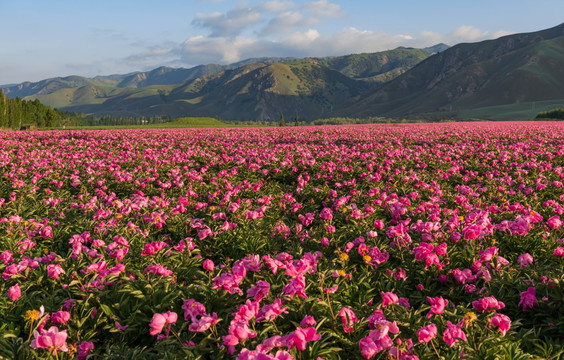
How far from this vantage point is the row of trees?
2202 inches

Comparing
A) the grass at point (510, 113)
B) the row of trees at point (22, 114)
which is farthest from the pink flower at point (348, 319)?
the grass at point (510, 113)

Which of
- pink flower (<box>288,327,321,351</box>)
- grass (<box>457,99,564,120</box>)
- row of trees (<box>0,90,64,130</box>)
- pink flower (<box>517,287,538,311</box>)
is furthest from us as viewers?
grass (<box>457,99,564,120</box>)

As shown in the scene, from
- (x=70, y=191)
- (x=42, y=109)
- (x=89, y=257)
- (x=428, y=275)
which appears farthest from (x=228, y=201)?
(x=42, y=109)

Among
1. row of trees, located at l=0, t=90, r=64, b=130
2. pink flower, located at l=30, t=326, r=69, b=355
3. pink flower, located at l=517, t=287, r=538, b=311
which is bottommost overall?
pink flower, located at l=517, t=287, r=538, b=311

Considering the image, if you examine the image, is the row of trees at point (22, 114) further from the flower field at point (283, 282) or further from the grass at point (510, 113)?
the grass at point (510, 113)

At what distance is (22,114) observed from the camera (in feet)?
213

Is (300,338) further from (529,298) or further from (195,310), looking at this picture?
(529,298)

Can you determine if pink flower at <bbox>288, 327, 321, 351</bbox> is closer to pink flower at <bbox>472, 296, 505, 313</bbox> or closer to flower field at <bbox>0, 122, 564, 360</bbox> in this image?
flower field at <bbox>0, 122, 564, 360</bbox>

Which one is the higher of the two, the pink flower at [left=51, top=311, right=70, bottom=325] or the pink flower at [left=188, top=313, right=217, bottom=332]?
the pink flower at [left=188, top=313, right=217, bottom=332]

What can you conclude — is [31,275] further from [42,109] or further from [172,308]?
[42,109]

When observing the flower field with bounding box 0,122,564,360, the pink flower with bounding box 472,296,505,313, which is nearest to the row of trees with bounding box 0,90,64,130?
the flower field with bounding box 0,122,564,360

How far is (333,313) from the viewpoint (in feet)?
10.0

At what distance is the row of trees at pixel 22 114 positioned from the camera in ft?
184

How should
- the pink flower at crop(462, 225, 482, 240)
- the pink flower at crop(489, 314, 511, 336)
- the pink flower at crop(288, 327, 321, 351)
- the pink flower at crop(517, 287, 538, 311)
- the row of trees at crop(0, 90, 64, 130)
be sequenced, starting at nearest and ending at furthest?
the pink flower at crop(288, 327, 321, 351) < the pink flower at crop(489, 314, 511, 336) < the pink flower at crop(517, 287, 538, 311) < the pink flower at crop(462, 225, 482, 240) < the row of trees at crop(0, 90, 64, 130)
